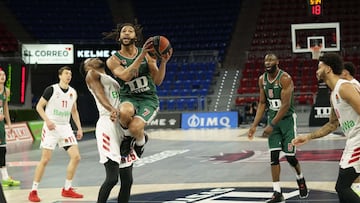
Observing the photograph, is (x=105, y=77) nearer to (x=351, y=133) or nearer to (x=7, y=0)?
(x=351, y=133)

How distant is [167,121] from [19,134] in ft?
25.1

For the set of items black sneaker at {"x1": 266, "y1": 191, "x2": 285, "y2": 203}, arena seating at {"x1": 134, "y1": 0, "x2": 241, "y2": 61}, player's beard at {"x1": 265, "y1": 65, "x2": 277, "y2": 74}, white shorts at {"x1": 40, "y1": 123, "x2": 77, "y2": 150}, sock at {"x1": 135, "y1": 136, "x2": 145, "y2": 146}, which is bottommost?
black sneaker at {"x1": 266, "y1": 191, "x2": 285, "y2": 203}

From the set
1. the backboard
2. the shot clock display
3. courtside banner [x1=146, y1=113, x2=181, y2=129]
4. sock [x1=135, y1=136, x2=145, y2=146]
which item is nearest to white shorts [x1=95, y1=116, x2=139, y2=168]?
sock [x1=135, y1=136, x2=145, y2=146]

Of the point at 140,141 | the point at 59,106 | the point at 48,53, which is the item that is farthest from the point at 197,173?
the point at 48,53

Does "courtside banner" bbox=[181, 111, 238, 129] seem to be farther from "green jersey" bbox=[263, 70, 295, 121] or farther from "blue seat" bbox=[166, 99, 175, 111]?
"green jersey" bbox=[263, 70, 295, 121]

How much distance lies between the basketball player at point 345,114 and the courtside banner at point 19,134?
50.2 ft

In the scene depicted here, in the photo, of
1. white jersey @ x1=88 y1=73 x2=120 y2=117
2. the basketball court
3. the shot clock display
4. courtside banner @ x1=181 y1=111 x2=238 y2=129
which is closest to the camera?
white jersey @ x1=88 y1=73 x2=120 y2=117

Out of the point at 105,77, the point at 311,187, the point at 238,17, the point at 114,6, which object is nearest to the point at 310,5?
the point at 311,187

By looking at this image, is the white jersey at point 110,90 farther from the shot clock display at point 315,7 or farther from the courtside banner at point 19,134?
the courtside banner at point 19,134

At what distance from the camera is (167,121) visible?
84.0ft

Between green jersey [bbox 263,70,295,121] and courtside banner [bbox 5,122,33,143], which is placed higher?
green jersey [bbox 263,70,295,121]

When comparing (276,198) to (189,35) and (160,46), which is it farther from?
(189,35)

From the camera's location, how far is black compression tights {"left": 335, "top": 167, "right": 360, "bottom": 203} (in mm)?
5129

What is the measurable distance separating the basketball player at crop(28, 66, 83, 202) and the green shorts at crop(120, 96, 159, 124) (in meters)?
2.79
